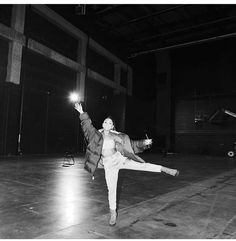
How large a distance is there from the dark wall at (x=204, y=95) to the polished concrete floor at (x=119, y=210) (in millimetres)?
17798

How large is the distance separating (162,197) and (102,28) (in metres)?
18.6

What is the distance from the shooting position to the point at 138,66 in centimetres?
2659

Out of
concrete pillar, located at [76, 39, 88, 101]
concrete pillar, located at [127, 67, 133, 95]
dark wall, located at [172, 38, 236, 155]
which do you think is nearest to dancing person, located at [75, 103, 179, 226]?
concrete pillar, located at [76, 39, 88, 101]

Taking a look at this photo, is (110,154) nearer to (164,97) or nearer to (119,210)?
(119,210)

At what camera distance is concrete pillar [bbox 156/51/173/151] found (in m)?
26.1

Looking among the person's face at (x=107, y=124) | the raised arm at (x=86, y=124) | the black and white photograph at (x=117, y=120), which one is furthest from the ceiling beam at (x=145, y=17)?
the raised arm at (x=86, y=124)

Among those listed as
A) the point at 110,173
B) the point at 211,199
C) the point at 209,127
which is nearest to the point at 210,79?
the point at 209,127

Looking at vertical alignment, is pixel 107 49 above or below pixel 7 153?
above

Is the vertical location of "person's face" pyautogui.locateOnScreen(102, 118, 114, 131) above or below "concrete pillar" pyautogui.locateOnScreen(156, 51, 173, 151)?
below

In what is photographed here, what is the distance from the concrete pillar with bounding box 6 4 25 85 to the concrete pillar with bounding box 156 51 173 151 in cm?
1578

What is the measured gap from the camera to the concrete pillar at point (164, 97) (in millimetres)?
26141

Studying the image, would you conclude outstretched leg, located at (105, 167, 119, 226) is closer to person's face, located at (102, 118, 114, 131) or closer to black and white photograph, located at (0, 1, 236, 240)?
black and white photograph, located at (0, 1, 236, 240)

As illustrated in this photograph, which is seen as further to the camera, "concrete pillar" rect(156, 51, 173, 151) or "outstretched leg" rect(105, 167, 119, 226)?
"concrete pillar" rect(156, 51, 173, 151)

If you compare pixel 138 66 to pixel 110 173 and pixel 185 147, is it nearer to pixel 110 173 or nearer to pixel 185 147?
pixel 185 147
